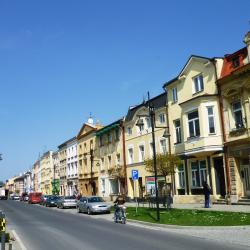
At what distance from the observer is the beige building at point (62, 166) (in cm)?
7880

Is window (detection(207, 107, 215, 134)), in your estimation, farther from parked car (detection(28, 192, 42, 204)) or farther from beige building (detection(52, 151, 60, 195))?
beige building (detection(52, 151, 60, 195))

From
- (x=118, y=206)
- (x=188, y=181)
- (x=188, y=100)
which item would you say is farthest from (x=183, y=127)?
(x=118, y=206)

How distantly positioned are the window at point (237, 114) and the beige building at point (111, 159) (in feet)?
66.2

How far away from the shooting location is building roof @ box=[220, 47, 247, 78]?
95.7 feet

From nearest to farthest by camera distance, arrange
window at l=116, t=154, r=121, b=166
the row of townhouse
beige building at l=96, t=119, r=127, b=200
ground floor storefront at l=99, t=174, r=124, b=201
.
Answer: the row of townhouse, beige building at l=96, t=119, r=127, b=200, window at l=116, t=154, r=121, b=166, ground floor storefront at l=99, t=174, r=124, b=201

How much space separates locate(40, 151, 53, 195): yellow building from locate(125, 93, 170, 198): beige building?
171 feet

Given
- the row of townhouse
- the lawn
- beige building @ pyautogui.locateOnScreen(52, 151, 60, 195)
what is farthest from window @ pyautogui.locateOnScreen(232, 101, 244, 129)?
beige building @ pyautogui.locateOnScreen(52, 151, 60, 195)

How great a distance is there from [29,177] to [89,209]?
115m

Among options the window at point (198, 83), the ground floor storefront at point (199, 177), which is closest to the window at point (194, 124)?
the ground floor storefront at point (199, 177)

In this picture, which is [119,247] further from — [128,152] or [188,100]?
[128,152]

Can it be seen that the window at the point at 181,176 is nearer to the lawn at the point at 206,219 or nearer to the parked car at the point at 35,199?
the lawn at the point at 206,219

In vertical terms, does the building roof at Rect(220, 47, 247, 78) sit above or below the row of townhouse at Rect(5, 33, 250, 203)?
above

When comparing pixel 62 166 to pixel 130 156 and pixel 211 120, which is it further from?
pixel 211 120

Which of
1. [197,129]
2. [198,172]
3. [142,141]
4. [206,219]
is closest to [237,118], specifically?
[197,129]
